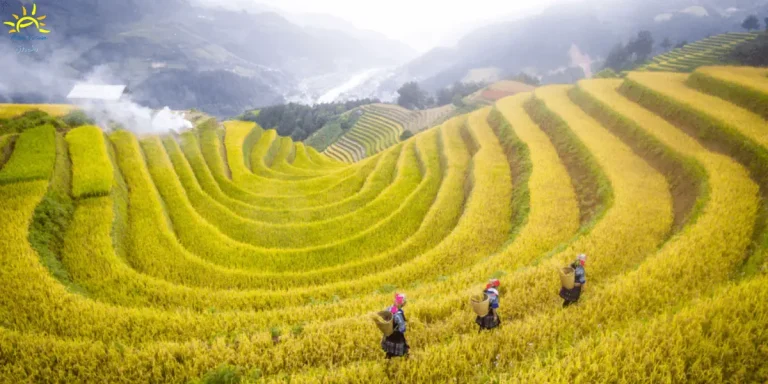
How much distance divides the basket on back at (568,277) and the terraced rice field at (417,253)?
745 millimetres

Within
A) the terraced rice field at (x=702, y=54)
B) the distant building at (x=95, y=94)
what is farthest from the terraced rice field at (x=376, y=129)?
the terraced rice field at (x=702, y=54)

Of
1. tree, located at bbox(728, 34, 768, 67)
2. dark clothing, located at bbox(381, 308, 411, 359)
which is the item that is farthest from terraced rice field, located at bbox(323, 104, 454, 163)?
dark clothing, located at bbox(381, 308, 411, 359)

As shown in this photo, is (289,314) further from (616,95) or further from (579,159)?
(616,95)

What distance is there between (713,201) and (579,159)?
7901 mm

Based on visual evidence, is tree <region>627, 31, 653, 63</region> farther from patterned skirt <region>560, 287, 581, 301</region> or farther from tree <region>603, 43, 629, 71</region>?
patterned skirt <region>560, 287, 581, 301</region>

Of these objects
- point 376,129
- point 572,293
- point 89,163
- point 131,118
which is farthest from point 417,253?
point 376,129

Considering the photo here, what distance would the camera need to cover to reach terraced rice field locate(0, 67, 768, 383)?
241 inches

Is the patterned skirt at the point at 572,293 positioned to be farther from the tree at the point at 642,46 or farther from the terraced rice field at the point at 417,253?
the tree at the point at 642,46

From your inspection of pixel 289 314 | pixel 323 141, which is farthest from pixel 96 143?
pixel 323 141

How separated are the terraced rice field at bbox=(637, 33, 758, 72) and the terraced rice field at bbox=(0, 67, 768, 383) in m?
41.0

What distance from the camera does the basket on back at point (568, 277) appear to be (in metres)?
6.77

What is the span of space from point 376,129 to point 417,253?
66.3 m

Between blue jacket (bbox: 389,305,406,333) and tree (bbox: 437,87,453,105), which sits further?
tree (bbox: 437,87,453,105)

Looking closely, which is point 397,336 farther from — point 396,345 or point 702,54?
point 702,54
